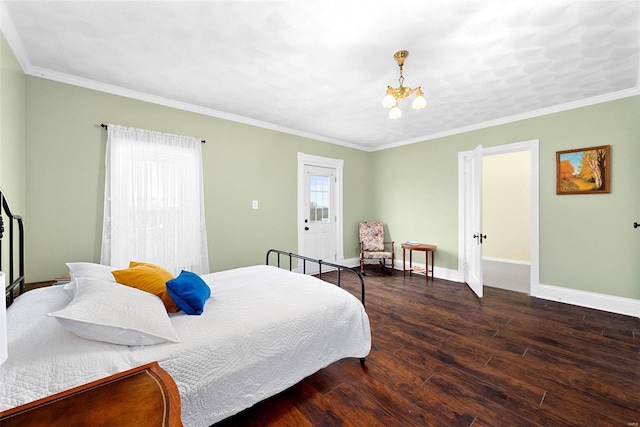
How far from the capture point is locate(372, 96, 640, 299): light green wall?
10.3 ft

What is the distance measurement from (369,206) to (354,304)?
4075 mm

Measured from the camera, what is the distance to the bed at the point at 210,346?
42.5 inches

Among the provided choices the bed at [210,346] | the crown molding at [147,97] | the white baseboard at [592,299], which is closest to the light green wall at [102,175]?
the crown molding at [147,97]

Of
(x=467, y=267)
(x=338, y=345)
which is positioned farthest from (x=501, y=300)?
(x=338, y=345)

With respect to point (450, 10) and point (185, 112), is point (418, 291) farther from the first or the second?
point (185, 112)

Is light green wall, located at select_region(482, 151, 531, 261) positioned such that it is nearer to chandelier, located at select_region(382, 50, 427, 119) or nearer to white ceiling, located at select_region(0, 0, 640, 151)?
white ceiling, located at select_region(0, 0, 640, 151)

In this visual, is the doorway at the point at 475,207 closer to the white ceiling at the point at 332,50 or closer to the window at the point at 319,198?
the white ceiling at the point at 332,50

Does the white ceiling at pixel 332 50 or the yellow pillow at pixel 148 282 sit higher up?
the white ceiling at pixel 332 50

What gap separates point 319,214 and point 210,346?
3824mm

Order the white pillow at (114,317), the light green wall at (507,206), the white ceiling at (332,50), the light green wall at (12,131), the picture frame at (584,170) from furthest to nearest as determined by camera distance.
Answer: the light green wall at (507,206) < the picture frame at (584,170) < the light green wall at (12,131) < the white ceiling at (332,50) < the white pillow at (114,317)

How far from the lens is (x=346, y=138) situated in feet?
16.8

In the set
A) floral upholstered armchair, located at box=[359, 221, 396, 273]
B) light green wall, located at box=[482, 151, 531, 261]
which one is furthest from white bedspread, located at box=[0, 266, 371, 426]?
light green wall, located at box=[482, 151, 531, 261]

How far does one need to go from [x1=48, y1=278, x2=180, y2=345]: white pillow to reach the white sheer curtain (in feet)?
5.61

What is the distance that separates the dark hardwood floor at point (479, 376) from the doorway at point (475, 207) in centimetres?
78
